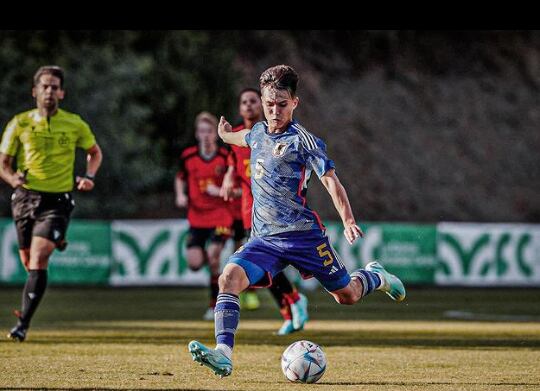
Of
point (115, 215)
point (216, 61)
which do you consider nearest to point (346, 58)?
point (216, 61)

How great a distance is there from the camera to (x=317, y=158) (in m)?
8.02

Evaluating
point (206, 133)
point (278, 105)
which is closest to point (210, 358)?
point (278, 105)

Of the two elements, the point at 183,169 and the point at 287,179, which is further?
the point at 183,169

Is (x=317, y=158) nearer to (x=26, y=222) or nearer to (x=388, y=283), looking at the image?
(x=388, y=283)

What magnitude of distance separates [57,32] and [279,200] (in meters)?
20.7

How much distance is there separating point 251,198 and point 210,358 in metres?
4.57

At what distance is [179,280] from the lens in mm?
21078

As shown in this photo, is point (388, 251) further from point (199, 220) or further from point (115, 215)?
point (115, 215)

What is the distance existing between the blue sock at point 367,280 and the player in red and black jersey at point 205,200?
5208 millimetres

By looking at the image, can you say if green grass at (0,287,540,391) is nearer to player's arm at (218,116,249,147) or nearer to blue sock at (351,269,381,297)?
blue sock at (351,269,381,297)

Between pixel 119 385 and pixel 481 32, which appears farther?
pixel 481 32

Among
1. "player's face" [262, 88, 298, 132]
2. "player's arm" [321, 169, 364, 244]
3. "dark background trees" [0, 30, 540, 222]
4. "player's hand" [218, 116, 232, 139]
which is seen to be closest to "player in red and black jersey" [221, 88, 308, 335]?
"player's hand" [218, 116, 232, 139]

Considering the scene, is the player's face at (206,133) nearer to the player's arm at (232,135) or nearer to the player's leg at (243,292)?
the player's leg at (243,292)

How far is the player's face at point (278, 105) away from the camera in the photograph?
8031mm
